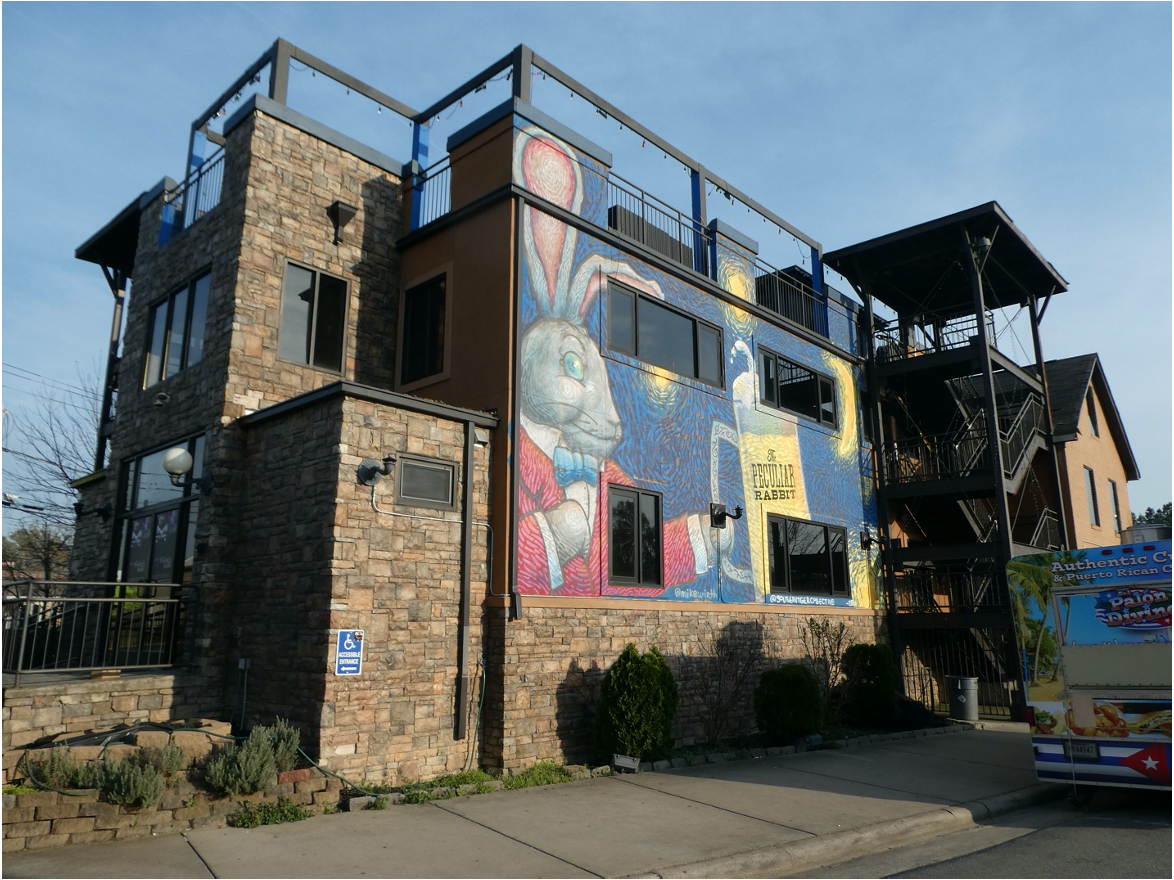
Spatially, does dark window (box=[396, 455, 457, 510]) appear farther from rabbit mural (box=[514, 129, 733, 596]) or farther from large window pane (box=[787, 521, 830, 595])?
large window pane (box=[787, 521, 830, 595])

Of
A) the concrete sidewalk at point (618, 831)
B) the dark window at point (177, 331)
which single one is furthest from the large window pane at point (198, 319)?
the concrete sidewalk at point (618, 831)

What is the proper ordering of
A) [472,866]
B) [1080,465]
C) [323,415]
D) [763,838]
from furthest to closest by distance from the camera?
[1080,465] < [323,415] < [763,838] < [472,866]

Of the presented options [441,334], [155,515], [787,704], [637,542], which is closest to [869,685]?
[787,704]

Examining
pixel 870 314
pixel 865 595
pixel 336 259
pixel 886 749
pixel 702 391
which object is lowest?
pixel 886 749

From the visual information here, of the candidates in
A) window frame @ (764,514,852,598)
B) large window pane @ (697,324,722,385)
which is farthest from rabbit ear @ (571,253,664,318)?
window frame @ (764,514,852,598)

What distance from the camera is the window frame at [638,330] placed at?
41.6ft

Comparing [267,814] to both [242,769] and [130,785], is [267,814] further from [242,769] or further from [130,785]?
[130,785]

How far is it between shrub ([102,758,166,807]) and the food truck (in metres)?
8.89

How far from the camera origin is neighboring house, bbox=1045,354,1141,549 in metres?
22.0

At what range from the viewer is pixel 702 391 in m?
13.9

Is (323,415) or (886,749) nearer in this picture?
(323,415)

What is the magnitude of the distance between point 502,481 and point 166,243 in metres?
7.67

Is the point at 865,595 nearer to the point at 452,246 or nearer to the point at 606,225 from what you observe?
the point at 606,225

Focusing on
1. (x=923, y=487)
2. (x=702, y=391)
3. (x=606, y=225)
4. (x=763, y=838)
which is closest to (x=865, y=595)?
(x=923, y=487)
